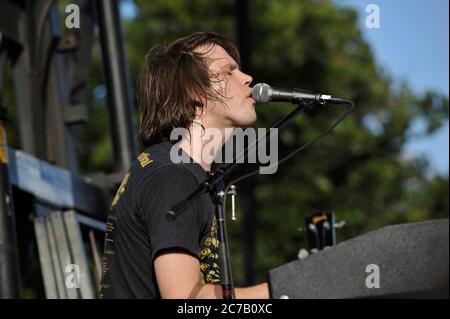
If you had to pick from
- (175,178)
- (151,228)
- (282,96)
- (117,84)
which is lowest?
(151,228)

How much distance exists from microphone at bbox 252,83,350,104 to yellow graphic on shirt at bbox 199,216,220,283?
0.40m

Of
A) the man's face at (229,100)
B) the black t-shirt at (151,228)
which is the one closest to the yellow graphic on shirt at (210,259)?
the black t-shirt at (151,228)

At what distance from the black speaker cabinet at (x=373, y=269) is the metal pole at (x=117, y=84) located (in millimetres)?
3732

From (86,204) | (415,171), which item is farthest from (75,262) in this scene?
(415,171)

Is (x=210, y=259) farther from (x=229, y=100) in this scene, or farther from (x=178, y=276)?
(x=229, y=100)

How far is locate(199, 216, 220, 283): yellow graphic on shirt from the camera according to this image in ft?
9.33

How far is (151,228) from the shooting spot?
2.70 meters

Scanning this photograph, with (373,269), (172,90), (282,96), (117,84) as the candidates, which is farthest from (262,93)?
(117,84)

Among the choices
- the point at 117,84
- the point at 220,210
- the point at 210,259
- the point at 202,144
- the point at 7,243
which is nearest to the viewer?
the point at 220,210

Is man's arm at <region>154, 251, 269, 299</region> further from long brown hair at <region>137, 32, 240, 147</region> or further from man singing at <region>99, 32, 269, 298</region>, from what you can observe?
long brown hair at <region>137, 32, 240, 147</region>

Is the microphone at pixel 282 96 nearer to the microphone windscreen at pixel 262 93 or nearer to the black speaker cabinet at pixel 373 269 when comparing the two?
the microphone windscreen at pixel 262 93

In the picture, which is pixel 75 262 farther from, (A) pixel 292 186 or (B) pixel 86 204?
(A) pixel 292 186

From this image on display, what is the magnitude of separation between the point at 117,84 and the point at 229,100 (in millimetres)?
3441

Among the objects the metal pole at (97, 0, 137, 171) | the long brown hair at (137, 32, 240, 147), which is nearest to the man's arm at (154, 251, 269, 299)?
the long brown hair at (137, 32, 240, 147)
